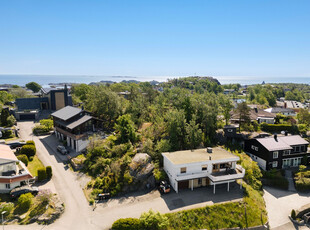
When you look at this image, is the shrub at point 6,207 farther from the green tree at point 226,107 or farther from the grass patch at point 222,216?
the green tree at point 226,107

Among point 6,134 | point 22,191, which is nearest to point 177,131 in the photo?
point 22,191

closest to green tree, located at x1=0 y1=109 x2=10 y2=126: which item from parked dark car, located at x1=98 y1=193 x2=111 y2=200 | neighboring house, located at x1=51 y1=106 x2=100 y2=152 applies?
neighboring house, located at x1=51 y1=106 x2=100 y2=152

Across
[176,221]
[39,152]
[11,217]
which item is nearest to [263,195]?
[176,221]

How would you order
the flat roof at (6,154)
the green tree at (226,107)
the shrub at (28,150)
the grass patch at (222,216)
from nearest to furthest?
the grass patch at (222,216) < the flat roof at (6,154) < the shrub at (28,150) < the green tree at (226,107)

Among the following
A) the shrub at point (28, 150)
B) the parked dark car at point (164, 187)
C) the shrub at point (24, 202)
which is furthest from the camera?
the shrub at point (28, 150)

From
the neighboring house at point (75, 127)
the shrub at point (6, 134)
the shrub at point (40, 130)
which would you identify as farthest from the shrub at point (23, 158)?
the shrub at point (40, 130)

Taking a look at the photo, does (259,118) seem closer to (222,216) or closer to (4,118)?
(222,216)
